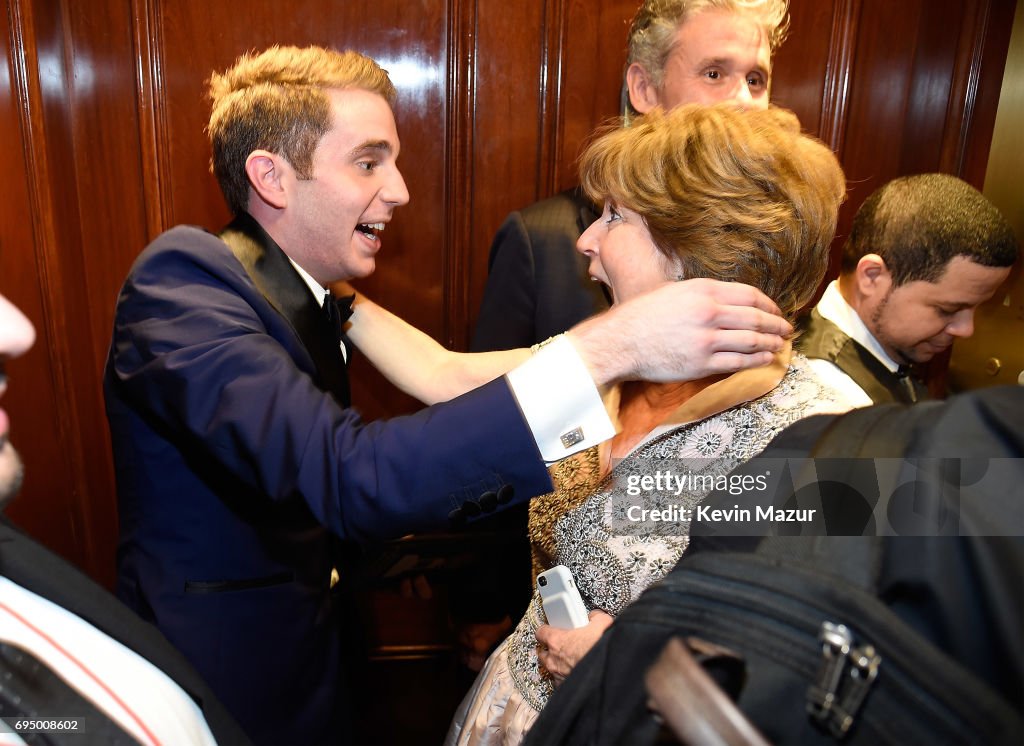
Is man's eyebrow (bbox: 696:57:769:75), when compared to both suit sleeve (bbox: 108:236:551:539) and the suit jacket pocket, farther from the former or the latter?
A: the suit jacket pocket

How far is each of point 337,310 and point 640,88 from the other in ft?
3.22

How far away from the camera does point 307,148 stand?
1484mm

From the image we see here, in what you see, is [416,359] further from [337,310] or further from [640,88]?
[640,88]

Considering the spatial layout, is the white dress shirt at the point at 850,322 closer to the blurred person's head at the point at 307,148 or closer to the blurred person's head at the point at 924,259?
the blurred person's head at the point at 924,259

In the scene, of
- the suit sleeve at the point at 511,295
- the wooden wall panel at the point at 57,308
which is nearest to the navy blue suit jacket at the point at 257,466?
the suit sleeve at the point at 511,295

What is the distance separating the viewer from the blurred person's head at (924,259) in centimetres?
176

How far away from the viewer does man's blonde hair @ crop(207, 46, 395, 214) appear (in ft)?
4.85

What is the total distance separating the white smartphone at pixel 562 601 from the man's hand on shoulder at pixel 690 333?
1.20 feet

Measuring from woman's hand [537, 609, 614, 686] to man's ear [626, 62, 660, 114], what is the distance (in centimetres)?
132

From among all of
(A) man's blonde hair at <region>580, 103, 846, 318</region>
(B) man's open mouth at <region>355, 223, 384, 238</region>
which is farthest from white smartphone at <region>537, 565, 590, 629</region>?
(B) man's open mouth at <region>355, 223, 384, 238</region>

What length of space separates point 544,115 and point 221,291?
1.39 m

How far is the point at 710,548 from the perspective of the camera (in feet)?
1.76

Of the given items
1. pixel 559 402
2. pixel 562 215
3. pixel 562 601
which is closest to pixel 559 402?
pixel 559 402

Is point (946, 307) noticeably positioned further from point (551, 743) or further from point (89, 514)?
point (89, 514)
